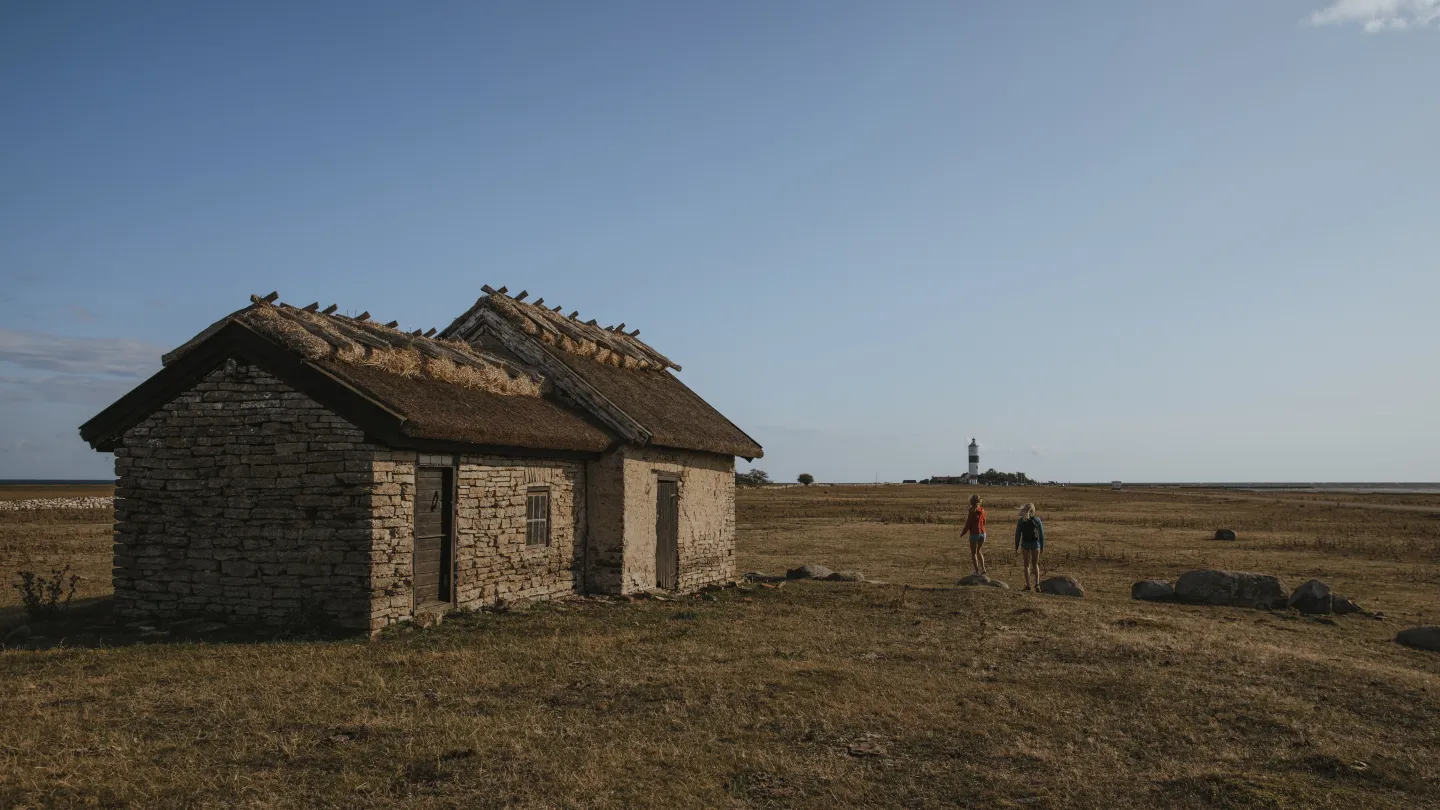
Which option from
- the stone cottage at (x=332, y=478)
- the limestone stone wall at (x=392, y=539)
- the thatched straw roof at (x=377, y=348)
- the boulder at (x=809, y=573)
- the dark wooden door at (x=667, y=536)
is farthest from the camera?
the boulder at (x=809, y=573)

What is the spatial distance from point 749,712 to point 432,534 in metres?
6.03

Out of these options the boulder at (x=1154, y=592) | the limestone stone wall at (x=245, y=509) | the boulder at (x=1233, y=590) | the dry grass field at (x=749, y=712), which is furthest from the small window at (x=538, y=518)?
the boulder at (x=1233, y=590)

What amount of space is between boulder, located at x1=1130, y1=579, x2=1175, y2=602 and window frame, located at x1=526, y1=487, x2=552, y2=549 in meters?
11.3

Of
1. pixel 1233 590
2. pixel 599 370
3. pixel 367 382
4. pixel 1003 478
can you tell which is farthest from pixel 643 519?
pixel 1003 478

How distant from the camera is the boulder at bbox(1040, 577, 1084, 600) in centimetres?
1767

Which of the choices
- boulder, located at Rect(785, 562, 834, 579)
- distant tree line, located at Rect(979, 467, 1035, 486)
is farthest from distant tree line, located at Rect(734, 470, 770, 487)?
boulder, located at Rect(785, 562, 834, 579)

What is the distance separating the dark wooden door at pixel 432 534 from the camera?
12594 millimetres

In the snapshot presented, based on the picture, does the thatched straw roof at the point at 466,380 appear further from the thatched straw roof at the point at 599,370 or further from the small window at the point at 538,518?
the small window at the point at 538,518

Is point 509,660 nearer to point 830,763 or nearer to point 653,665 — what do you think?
point 653,665

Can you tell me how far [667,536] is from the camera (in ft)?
58.2

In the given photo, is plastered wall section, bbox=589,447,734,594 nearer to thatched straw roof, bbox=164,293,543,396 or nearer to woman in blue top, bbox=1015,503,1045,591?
thatched straw roof, bbox=164,293,543,396

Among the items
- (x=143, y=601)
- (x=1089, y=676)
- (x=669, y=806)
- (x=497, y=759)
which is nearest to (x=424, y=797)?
(x=497, y=759)

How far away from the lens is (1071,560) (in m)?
25.6

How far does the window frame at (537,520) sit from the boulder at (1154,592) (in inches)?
445
